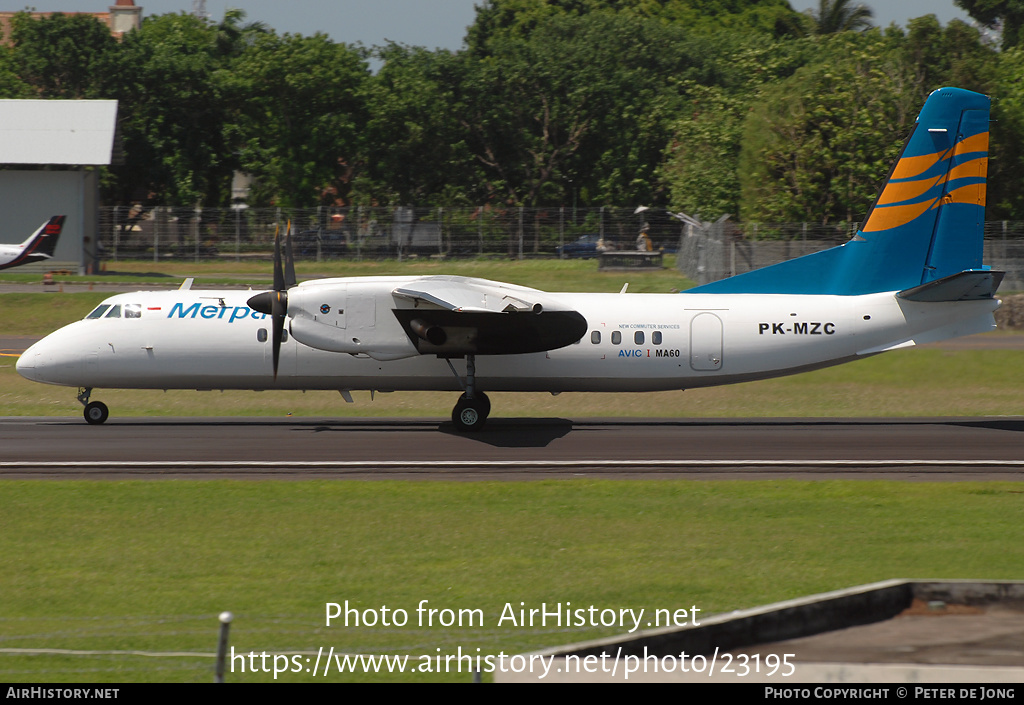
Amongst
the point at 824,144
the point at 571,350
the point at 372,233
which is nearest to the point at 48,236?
the point at 372,233

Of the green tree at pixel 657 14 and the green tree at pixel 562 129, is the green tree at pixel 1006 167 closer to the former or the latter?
the green tree at pixel 562 129

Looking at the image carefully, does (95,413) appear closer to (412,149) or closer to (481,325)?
(481,325)

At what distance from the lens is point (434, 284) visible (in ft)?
73.2

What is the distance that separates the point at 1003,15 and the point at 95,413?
105 meters

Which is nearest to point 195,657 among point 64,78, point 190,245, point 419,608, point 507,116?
point 419,608

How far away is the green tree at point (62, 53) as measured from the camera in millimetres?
76312

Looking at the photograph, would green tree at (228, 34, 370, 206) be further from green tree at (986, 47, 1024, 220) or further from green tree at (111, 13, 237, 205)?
green tree at (986, 47, 1024, 220)

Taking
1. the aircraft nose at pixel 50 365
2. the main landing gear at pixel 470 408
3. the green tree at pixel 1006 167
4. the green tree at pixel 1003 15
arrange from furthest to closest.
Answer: the green tree at pixel 1003 15 → the green tree at pixel 1006 167 → the aircraft nose at pixel 50 365 → the main landing gear at pixel 470 408

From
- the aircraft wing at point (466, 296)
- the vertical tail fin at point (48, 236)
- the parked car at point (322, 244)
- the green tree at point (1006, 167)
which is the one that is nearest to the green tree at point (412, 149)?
the parked car at point (322, 244)

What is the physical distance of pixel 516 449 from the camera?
2086 centimetres

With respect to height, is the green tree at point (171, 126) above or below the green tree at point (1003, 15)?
below

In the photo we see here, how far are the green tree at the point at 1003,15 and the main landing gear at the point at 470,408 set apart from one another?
86.7 metres

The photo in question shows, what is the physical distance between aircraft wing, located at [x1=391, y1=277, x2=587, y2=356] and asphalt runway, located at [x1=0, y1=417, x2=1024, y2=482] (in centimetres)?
189

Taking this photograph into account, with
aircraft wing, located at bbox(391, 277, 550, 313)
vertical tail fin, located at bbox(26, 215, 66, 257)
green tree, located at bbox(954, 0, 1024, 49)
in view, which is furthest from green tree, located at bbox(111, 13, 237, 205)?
green tree, located at bbox(954, 0, 1024, 49)
